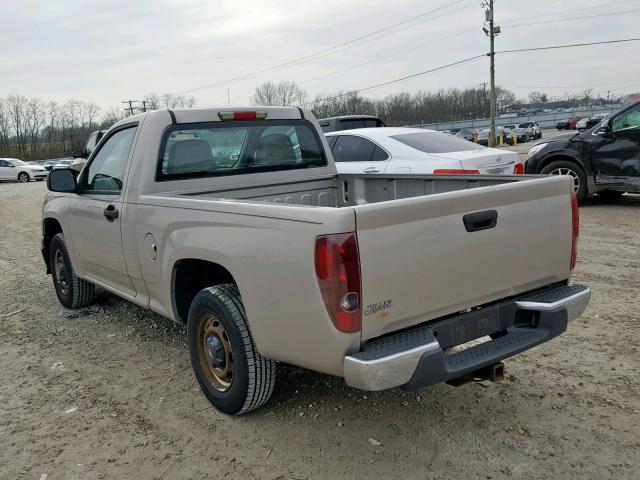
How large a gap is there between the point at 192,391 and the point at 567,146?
342 inches

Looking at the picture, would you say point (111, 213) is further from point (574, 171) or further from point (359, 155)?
point (574, 171)

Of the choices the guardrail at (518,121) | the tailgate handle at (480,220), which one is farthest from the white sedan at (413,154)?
the guardrail at (518,121)

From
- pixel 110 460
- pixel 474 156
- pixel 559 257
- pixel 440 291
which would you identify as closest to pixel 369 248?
pixel 440 291

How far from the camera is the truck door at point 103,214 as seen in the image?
14.3 ft

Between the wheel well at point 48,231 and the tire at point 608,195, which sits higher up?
the wheel well at point 48,231

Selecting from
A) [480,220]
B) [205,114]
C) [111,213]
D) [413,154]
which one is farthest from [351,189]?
[413,154]

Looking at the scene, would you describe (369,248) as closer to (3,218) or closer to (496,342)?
(496,342)

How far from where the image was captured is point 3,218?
1438 centimetres

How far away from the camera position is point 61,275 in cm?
585

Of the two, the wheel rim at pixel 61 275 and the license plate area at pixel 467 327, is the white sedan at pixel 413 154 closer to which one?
the wheel rim at pixel 61 275

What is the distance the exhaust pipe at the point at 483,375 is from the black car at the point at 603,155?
7.75 metres

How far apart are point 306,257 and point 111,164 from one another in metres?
2.71

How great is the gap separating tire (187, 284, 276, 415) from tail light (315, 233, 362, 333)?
0.81 m

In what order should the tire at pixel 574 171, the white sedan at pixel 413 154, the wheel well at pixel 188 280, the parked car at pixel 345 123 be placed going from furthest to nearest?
the parked car at pixel 345 123, the tire at pixel 574 171, the white sedan at pixel 413 154, the wheel well at pixel 188 280
